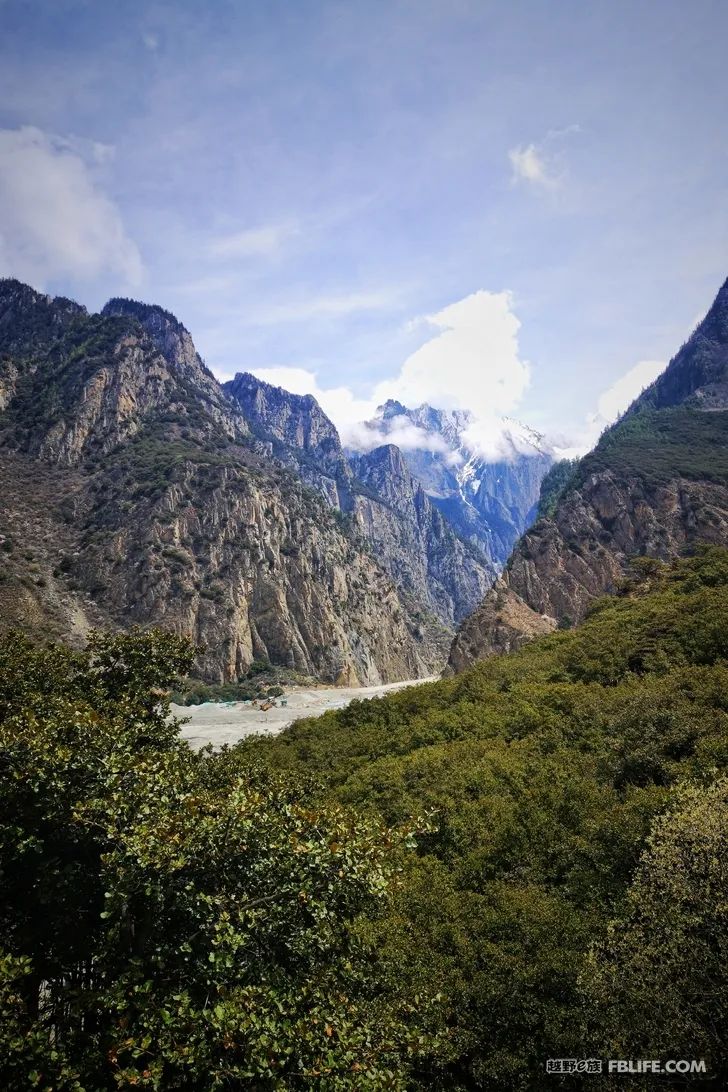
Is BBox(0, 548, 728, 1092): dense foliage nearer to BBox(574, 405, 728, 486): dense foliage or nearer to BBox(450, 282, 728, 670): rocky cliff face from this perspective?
BBox(450, 282, 728, 670): rocky cliff face

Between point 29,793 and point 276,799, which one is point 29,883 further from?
point 276,799

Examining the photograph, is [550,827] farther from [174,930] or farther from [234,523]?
[234,523]

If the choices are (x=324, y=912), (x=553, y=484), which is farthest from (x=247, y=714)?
(x=553, y=484)

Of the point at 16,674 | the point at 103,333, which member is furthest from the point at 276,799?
the point at 103,333

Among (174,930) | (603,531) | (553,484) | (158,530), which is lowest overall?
(174,930)

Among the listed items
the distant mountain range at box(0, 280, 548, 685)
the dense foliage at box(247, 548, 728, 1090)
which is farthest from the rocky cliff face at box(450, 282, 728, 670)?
the dense foliage at box(247, 548, 728, 1090)
